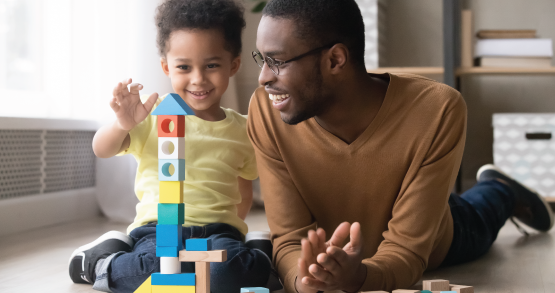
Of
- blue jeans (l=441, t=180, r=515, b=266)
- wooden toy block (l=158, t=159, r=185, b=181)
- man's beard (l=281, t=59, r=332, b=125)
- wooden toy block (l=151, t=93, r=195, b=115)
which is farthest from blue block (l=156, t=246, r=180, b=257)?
blue jeans (l=441, t=180, r=515, b=266)

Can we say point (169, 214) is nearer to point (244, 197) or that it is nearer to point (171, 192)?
point (171, 192)

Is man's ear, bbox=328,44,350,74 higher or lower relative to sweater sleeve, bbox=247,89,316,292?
higher

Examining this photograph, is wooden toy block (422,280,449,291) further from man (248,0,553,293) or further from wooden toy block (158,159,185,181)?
wooden toy block (158,159,185,181)

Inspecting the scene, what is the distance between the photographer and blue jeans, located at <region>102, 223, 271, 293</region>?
3.48 ft

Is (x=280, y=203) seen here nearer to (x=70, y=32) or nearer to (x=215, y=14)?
(x=215, y=14)

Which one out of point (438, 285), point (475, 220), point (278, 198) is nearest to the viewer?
point (438, 285)

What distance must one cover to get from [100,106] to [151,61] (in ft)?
0.98

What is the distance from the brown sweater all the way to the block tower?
0.22 metres

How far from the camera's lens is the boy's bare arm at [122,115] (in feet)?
3.34

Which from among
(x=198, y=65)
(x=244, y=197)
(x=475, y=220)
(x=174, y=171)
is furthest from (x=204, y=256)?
(x=475, y=220)

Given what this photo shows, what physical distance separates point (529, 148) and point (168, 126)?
2030 millimetres

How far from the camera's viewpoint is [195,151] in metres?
1.29

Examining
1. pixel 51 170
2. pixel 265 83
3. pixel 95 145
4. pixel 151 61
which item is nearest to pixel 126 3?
pixel 151 61

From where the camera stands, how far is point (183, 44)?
4.22 feet
